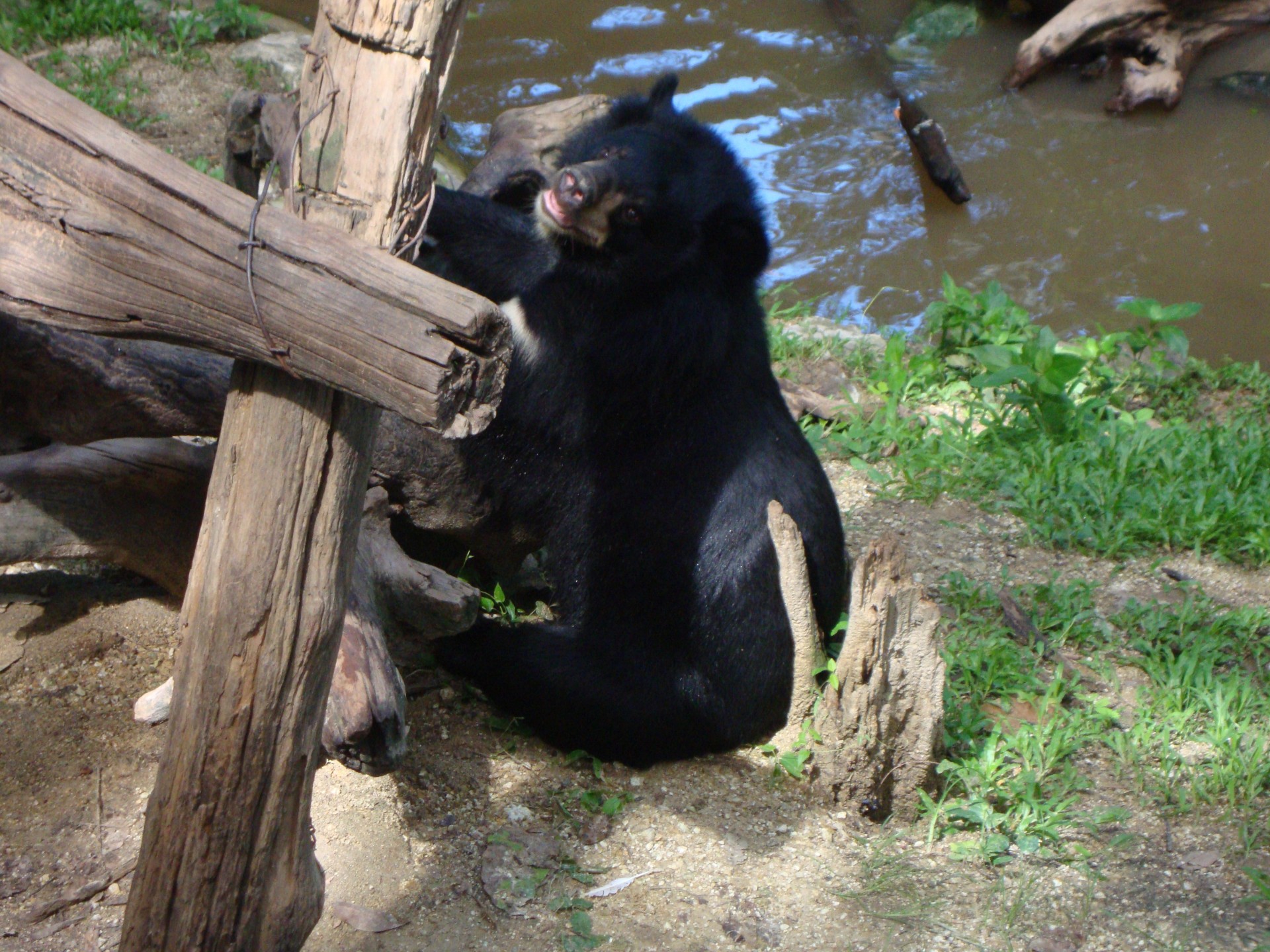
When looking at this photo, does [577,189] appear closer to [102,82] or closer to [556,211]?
[556,211]

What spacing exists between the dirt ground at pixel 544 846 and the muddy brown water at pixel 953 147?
4150 millimetres

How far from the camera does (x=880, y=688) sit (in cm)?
266

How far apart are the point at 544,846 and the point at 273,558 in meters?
1.15

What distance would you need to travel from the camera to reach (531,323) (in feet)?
10.3

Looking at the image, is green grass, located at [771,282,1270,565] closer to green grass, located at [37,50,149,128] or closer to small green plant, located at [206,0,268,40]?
green grass, located at [37,50,149,128]

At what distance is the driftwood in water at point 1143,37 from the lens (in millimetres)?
8438

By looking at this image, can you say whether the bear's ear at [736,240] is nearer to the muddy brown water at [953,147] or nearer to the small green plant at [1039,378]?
the small green plant at [1039,378]

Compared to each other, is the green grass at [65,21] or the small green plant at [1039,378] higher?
the green grass at [65,21]

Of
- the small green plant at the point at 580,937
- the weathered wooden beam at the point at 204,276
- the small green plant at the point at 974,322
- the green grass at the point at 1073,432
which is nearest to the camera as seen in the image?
the weathered wooden beam at the point at 204,276

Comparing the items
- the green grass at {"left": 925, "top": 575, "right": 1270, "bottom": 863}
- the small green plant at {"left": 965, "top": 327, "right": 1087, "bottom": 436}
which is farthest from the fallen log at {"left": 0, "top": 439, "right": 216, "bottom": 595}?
the small green plant at {"left": 965, "top": 327, "right": 1087, "bottom": 436}

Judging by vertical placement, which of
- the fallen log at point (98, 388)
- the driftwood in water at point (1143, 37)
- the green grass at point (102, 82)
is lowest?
the fallen log at point (98, 388)

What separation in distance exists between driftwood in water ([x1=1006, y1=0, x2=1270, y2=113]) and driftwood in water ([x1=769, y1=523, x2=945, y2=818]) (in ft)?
23.9

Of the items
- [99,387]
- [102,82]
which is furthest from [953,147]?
→ [99,387]

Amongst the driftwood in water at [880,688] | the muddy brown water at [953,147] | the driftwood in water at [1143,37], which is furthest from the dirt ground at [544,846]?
the driftwood in water at [1143,37]
